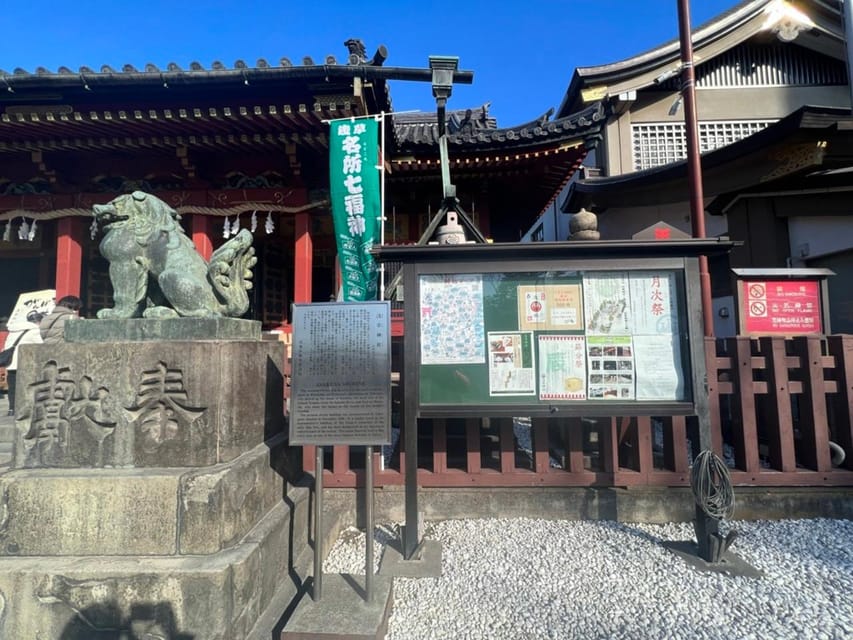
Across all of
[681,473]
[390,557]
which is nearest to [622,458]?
[681,473]

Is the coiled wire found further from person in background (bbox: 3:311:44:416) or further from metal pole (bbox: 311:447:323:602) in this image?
person in background (bbox: 3:311:44:416)

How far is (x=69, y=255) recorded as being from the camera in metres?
7.33

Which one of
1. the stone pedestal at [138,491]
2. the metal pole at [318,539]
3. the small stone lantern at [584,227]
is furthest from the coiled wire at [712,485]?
the stone pedestal at [138,491]

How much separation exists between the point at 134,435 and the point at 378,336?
1.57m

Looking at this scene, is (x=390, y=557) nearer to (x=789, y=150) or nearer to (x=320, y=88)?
(x=320, y=88)

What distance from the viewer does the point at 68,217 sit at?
7.36 meters

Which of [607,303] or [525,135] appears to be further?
[525,135]

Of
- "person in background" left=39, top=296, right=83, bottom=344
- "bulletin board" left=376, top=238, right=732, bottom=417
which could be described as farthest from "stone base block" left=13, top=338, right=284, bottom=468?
"person in background" left=39, top=296, right=83, bottom=344

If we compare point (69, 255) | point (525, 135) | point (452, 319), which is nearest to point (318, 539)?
point (452, 319)

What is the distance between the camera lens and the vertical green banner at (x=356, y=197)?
19.8 ft

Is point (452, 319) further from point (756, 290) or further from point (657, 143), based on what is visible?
point (657, 143)

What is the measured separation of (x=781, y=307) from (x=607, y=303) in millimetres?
2922

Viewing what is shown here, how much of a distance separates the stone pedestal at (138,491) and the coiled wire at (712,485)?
9.96ft

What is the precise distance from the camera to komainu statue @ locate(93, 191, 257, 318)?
268 cm
